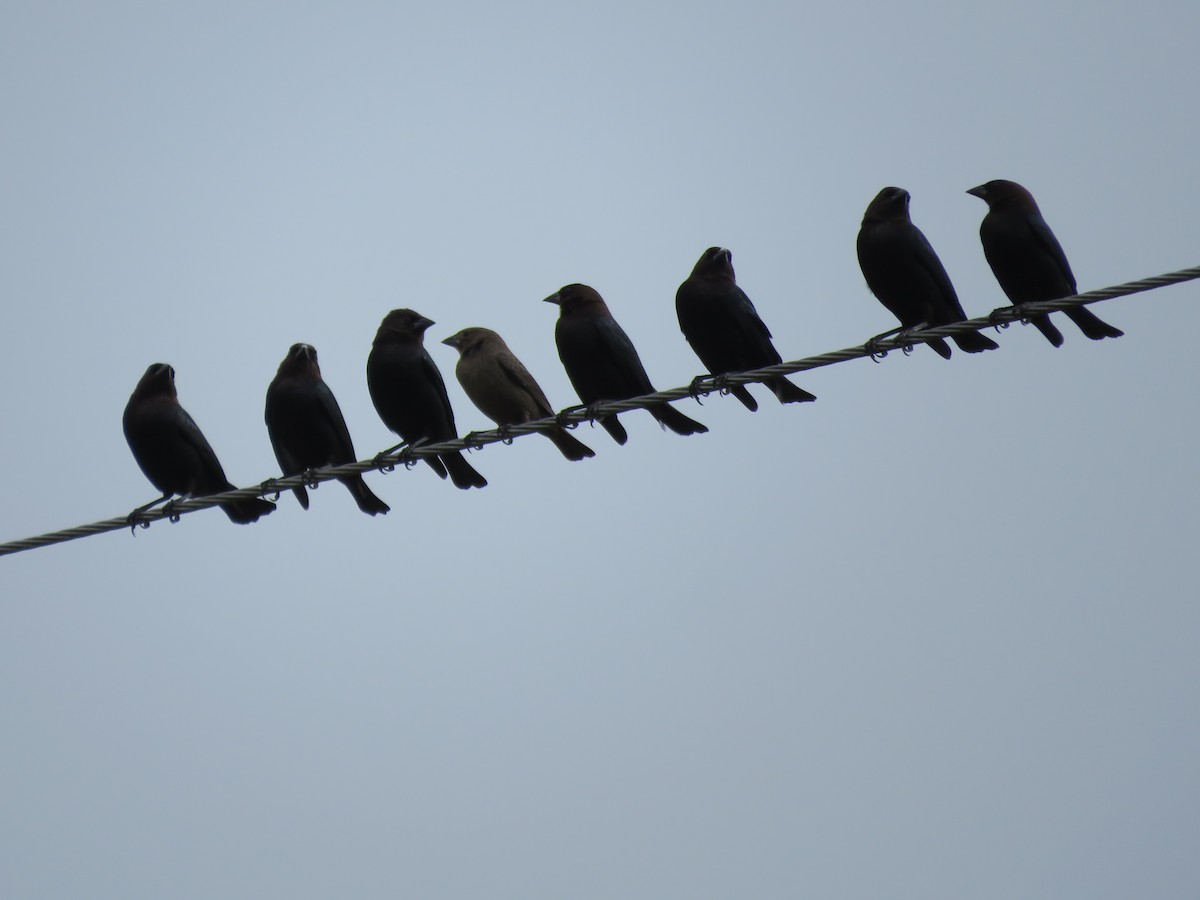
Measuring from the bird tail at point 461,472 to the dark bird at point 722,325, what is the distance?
1555mm

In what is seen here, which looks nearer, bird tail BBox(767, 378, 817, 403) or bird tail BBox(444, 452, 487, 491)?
bird tail BBox(767, 378, 817, 403)

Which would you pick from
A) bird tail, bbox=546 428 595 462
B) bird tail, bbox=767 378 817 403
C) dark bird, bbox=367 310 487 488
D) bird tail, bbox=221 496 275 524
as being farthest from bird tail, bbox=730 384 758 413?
bird tail, bbox=221 496 275 524

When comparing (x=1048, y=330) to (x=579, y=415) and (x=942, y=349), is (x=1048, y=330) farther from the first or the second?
(x=579, y=415)

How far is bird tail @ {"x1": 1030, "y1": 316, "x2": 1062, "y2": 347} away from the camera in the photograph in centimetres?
815

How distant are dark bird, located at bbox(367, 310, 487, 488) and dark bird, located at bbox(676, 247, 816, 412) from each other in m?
1.57

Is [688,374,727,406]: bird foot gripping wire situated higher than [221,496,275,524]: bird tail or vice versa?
[221,496,275,524]: bird tail

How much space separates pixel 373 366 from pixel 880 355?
365 centimetres

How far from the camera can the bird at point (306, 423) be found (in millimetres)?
9109

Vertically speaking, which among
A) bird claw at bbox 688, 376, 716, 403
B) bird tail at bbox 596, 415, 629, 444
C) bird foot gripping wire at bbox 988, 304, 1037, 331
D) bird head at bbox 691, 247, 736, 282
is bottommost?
bird foot gripping wire at bbox 988, 304, 1037, 331

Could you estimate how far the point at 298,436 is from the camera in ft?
30.1

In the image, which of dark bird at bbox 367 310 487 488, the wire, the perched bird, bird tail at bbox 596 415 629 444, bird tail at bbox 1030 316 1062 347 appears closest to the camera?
the wire

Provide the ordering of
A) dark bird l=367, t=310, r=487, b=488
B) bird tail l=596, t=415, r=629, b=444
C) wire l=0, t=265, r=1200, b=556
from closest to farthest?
wire l=0, t=265, r=1200, b=556 < bird tail l=596, t=415, r=629, b=444 < dark bird l=367, t=310, r=487, b=488

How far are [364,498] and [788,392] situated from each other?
8.17ft

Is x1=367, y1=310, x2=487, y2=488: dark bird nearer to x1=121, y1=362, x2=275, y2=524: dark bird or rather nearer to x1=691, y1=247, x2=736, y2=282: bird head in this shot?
x1=121, y1=362, x2=275, y2=524: dark bird
